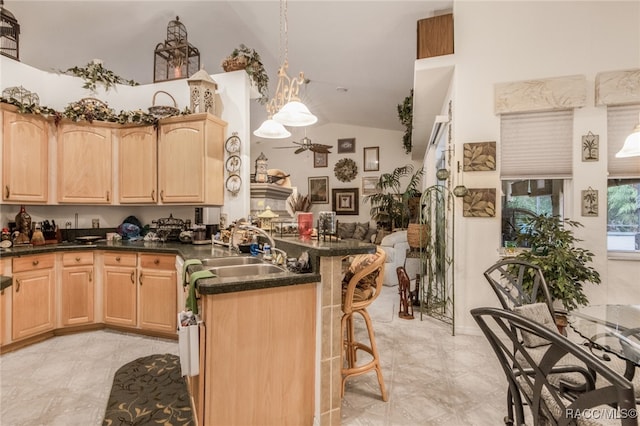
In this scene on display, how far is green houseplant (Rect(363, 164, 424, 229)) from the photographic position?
7301 millimetres

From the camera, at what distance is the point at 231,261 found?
8.30ft

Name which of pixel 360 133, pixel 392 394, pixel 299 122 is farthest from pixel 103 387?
pixel 360 133

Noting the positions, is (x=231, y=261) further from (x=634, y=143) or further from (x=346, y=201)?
(x=346, y=201)

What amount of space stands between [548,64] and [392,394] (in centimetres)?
349

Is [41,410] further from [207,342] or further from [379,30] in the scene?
[379,30]

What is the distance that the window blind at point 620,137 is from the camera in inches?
117

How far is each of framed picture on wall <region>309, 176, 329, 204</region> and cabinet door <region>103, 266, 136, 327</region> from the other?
6.37 meters

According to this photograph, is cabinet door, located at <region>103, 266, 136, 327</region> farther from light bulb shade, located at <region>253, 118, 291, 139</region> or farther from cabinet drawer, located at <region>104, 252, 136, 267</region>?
light bulb shade, located at <region>253, 118, 291, 139</region>

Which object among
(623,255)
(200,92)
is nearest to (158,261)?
(200,92)

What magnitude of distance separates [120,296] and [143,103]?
2.35m

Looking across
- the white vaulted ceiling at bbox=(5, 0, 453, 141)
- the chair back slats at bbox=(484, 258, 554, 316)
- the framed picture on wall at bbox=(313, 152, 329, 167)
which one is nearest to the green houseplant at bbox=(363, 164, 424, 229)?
the framed picture on wall at bbox=(313, 152, 329, 167)

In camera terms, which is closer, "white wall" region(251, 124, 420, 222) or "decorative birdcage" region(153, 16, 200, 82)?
"decorative birdcage" region(153, 16, 200, 82)

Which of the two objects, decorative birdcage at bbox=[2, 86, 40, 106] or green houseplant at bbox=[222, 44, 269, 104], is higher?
green houseplant at bbox=[222, 44, 269, 104]

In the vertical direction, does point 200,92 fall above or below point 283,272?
above
